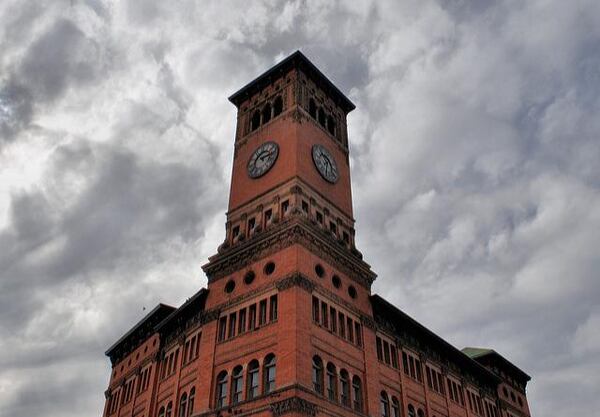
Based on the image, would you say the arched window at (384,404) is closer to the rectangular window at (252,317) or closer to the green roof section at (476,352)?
the rectangular window at (252,317)

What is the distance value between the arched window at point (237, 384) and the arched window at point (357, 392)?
Answer: 8117 mm

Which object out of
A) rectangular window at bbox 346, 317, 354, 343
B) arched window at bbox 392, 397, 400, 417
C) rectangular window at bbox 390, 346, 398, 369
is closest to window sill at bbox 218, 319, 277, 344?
rectangular window at bbox 346, 317, 354, 343

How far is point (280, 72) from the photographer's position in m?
60.9

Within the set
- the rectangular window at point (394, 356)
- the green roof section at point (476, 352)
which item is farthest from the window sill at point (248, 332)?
the green roof section at point (476, 352)

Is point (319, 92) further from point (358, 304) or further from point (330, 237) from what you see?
point (358, 304)

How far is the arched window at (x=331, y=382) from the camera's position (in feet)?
134

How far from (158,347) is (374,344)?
21.6m

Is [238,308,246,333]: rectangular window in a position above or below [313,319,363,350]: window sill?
above

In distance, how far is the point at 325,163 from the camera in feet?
181

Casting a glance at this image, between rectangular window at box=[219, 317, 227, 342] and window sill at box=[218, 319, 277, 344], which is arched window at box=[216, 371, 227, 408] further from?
rectangular window at box=[219, 317, 227, 342]

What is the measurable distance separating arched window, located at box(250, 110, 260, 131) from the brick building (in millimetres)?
144

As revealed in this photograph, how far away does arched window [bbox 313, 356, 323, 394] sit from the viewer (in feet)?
131

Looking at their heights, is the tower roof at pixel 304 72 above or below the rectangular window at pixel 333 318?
above

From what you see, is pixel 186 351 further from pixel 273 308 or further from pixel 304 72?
pixel 304 72
